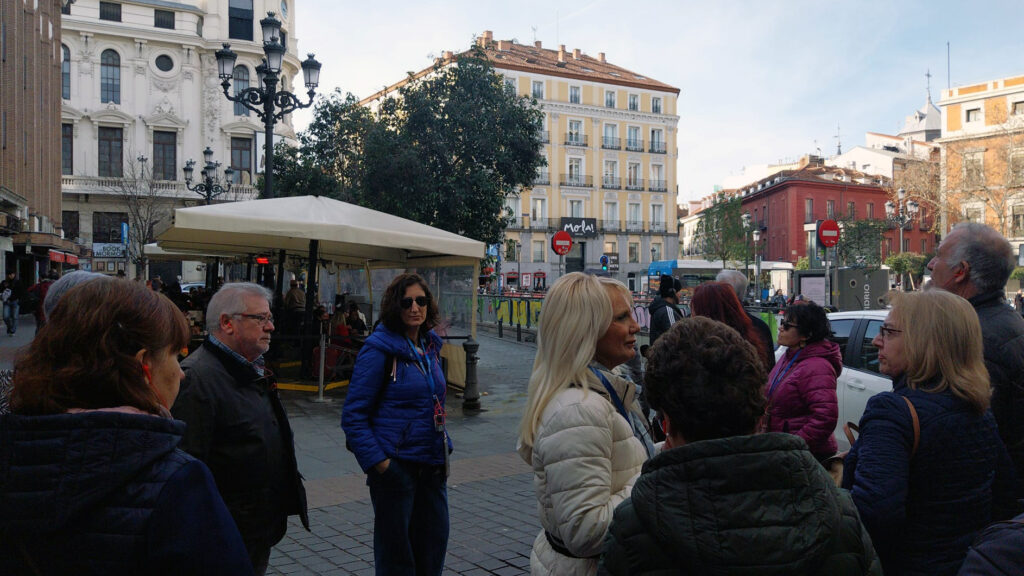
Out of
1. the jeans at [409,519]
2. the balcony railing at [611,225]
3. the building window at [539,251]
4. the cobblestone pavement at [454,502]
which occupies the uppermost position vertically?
the balcony railing at [611,225]

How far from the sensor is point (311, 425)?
9.09 m

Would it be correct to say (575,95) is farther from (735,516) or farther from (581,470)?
(735,516)

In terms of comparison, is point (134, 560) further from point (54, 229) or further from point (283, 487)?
point (54, 229)

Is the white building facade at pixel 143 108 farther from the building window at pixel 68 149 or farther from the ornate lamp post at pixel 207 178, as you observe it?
the ornate lamp post at pixel 207 178

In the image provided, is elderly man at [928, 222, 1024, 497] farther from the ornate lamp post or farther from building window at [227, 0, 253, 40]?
building window at [227, 0, 253, 40]

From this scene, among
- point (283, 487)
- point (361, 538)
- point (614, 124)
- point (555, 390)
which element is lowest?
Result: point (361, 538)

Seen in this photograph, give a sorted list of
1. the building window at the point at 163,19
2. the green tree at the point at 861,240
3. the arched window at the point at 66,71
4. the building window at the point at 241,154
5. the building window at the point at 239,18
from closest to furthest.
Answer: the arched window at the point at 66,71, the building window at the point at 163,19, the building window at the point at 241,154, the building window at the point at 239,18, the green tree at the point at 861,240

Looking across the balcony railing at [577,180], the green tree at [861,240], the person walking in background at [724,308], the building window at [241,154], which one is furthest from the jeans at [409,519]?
the balcony railing at [577,180]

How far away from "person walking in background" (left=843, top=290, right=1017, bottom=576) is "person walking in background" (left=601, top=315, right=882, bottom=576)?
0.71m

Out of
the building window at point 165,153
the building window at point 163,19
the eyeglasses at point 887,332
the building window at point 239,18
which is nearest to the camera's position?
the eyeglasses at point 887,332

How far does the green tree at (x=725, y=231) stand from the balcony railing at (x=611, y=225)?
9154 mm

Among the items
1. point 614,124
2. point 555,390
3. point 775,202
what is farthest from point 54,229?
point 775,202

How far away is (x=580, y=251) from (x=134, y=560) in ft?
215

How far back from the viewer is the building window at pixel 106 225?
46188 millimetres
